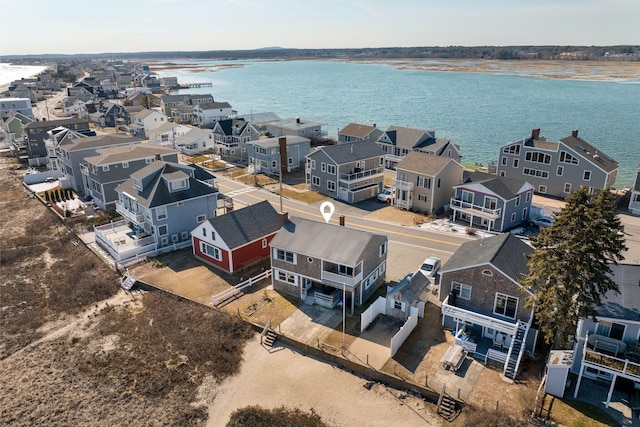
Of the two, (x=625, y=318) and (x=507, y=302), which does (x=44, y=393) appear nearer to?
(x=507, y=302)

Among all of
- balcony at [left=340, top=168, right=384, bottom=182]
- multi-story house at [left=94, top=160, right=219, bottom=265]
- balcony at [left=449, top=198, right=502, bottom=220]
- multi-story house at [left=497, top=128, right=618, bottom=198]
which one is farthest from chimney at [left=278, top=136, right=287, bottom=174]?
multi-story house at [left=497, top=128, right=618, bottom=198]

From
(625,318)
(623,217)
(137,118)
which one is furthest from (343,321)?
(137,118)

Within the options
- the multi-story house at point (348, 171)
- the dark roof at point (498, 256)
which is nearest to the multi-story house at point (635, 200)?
the dark roof at point (498, 256)

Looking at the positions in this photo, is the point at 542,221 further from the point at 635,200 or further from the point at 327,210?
the point at 327,210

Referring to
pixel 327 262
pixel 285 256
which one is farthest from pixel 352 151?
pixel 327 262

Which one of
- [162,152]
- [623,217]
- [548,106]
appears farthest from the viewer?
[548,106]

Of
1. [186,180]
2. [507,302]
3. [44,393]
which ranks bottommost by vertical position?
[44,393]
